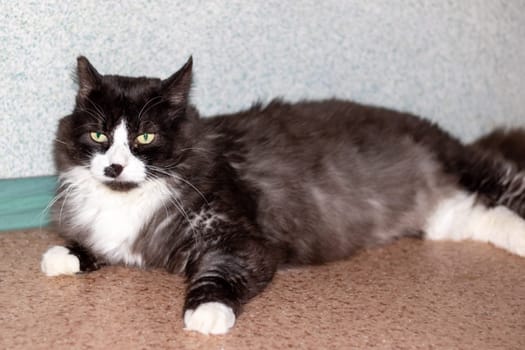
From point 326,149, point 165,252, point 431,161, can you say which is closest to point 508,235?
point 431,161

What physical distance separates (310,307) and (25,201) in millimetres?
1265

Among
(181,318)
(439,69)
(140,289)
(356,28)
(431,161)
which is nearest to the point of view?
(181,318)

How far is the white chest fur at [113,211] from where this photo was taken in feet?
6.86

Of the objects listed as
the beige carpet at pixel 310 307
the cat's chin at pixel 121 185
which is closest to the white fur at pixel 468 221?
the beige carpet at pixel 310 307

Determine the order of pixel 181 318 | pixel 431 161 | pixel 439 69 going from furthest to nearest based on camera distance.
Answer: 1. pixel 439 69
2. pixel 431 161
3. pixel 181 318

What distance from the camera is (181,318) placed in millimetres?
1864

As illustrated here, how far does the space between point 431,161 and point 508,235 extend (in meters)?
0.39

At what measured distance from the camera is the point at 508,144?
9.05 ft

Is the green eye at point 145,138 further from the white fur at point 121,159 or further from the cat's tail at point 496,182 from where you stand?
the cat's tail at point 496,182

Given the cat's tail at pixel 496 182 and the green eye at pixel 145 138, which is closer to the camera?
the green eye at pixel 145 138

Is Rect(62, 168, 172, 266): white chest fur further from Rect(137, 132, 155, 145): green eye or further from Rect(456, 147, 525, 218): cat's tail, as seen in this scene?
Rect(456, 147, 525, 218): cat's tail

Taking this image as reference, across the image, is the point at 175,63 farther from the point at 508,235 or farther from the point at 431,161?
the point at 508,235

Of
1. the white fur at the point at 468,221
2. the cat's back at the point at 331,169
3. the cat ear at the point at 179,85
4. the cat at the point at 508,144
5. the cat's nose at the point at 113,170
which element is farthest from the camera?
the cat at the point at 508,144

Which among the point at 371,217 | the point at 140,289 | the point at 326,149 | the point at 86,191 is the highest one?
the point at 326,149
